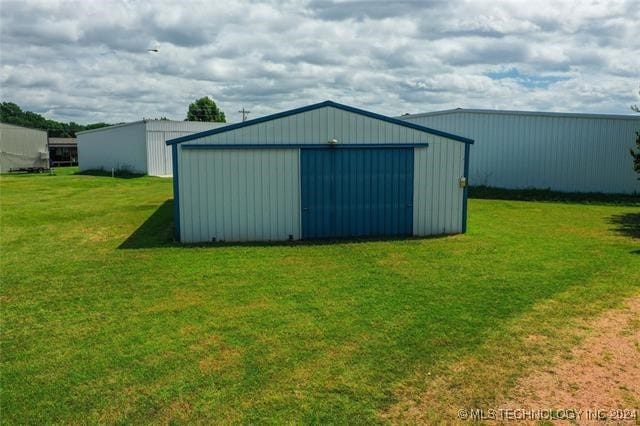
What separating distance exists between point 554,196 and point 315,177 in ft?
43.3

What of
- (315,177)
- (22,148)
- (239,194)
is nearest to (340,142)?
(315,177)

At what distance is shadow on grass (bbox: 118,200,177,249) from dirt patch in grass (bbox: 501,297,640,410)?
326 inches

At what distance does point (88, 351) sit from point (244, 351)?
Result: 1.73 m

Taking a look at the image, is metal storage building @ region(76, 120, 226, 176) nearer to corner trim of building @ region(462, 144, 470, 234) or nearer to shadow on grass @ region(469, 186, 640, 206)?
shadow on grass @ region(469, 186, 640, 206)

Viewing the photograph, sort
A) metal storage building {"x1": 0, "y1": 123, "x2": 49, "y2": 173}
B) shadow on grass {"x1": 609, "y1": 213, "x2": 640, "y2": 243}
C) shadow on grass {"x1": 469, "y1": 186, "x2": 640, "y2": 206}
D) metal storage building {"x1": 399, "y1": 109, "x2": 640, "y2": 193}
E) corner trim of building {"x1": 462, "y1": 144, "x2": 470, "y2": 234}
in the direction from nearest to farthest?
corner trim of building {"x1": 462, "y1": 144, "x2": 470, "y2": 234} < shadow on grass {"x1": 609, "y1": 213, "x2": 640, "y2": 243} < shadow on grass {"x1": 469, "y1": 186, "x2": 640, "y2": 206} < metal storage building {"x1": 399, "y1": 109, "x2": 640, "y2": 193} < metal storage building {"x1": 0, "y1": 123, "x2": 49, "y2": 173}

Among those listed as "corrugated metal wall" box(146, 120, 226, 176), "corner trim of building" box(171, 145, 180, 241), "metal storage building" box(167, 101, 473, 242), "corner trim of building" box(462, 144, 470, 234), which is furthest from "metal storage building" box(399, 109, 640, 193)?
"corrugated metal wall" box(146, 120, 226, 176)

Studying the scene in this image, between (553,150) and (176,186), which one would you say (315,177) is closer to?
(176,186)

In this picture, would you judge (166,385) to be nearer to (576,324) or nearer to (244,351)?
(244,351)

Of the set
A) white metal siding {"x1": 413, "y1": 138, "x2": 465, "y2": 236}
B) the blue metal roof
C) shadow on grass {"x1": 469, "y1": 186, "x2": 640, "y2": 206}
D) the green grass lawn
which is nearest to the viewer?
the green grass lawn

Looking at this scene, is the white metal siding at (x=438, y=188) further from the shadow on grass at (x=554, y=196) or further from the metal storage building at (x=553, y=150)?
the metal storage building at (x=553, y=150)

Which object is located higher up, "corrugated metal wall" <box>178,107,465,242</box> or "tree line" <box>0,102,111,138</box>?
"tree line" <box>0,102,111,138</box>

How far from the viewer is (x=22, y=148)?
38.7m

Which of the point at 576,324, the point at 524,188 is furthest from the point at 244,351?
the point at 524,188

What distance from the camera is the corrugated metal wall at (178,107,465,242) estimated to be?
11383 mm
